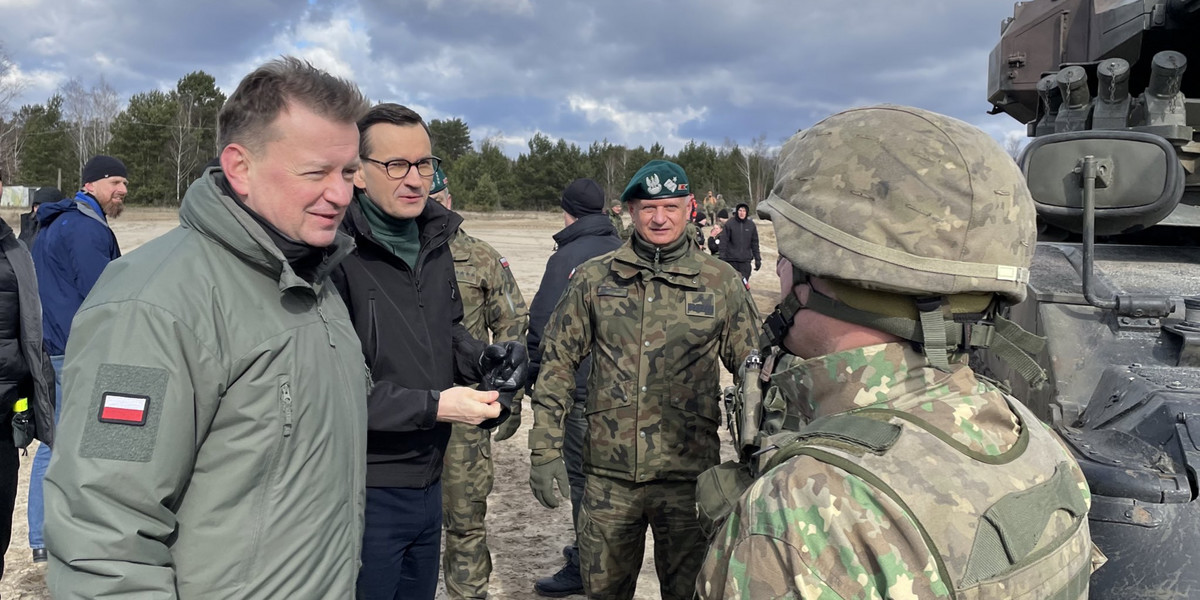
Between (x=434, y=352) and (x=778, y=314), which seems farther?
(x=434, y=352)

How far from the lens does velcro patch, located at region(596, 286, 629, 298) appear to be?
3318mm

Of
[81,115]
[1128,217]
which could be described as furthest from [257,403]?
[81,115]

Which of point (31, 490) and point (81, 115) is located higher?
point (81, 115)

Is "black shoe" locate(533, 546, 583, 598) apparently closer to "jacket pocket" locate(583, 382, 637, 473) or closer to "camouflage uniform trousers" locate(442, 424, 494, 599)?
"camouflage uniform trousers" locate(442, 424, 494, 599)

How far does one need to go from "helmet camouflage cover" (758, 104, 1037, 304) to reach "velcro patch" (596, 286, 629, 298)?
1781 millimetres

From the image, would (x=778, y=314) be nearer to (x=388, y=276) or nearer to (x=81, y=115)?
(x=388, y=276)

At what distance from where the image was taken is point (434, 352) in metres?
2.73

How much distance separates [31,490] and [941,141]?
4992 millimetres

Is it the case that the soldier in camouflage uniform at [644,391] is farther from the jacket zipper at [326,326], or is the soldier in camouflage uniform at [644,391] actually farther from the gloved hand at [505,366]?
the jacket zipper at [326,326]

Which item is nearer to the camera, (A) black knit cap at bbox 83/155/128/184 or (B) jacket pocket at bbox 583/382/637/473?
(B) jacket pocket at bbox 583/382/637/473

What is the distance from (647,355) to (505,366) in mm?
733

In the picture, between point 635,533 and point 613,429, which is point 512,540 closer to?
point 635,533

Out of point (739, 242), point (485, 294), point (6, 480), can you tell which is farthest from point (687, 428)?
point (739, 242)

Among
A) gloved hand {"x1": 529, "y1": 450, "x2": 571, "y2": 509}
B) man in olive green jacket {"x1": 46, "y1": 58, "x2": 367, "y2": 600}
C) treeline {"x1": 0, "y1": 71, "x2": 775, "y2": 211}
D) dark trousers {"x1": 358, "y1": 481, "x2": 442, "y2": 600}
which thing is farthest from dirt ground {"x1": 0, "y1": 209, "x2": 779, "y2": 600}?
treeline {"x1": 0, "y1": 71, "x2": 775, "y2": 211}
